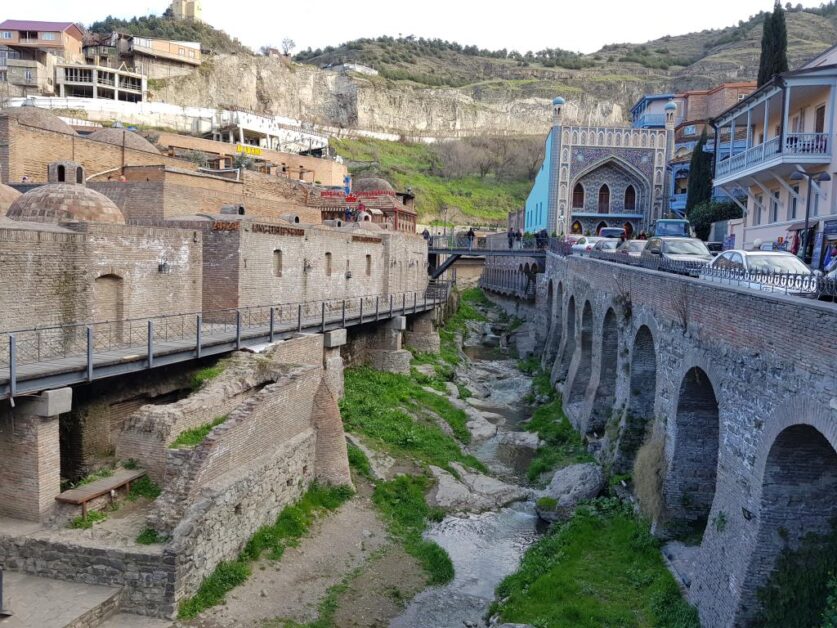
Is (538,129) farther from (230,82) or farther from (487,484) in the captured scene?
(487,484)

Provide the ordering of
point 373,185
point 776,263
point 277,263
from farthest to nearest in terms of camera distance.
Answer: point 373,185
point 277,263
point 776,263

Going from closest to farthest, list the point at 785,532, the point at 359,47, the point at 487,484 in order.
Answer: the point at 785,532 < the point at 487,484 < the point at 359,47

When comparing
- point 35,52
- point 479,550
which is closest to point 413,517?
point 479,550

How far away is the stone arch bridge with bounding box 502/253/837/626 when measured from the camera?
8.37 meters

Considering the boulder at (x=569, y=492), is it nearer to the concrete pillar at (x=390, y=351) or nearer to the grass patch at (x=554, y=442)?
the grass patch at (x=554, y=442)

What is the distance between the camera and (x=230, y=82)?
80.3 meters

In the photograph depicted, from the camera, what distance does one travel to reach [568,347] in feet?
88.1

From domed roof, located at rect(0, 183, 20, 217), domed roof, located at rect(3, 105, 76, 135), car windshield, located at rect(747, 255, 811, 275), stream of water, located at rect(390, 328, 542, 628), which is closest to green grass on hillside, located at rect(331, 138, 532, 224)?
domed roof, located at rect(3, 105, 76, 135)

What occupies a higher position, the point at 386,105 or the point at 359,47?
the point at 359,47

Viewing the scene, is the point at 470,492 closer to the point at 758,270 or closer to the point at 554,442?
the point at 554,442

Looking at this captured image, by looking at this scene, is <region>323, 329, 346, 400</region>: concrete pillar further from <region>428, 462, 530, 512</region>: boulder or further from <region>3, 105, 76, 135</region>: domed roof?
<region>3, 105, 76, 135</region>: domed roof

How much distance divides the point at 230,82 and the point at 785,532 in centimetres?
8207

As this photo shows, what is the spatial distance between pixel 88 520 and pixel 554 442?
13047 millimetres

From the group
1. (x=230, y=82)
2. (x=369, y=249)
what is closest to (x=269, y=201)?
(x=369, y=249)
